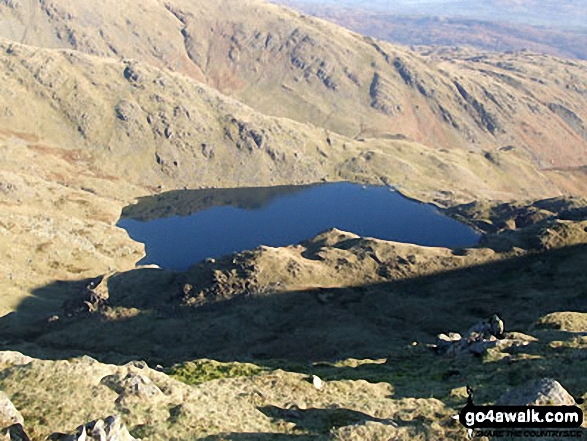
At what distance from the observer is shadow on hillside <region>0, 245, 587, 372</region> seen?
10546 centimetres

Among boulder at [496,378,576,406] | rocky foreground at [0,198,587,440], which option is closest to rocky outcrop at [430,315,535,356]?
rocky foreground at [0,198,587,440]

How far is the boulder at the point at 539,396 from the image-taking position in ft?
124

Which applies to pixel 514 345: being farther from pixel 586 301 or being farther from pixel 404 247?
pixel 404 247

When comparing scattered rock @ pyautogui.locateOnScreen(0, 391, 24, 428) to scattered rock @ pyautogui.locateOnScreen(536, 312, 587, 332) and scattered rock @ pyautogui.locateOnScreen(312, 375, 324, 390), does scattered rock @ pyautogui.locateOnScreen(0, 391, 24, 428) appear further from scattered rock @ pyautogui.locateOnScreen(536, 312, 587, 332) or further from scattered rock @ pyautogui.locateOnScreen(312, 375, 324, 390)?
scattered rock @ pyautogui.locateOnScreen(536, 312, 587, 332)

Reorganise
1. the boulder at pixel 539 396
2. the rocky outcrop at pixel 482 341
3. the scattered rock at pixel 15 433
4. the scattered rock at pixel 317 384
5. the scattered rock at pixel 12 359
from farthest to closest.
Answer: the rocky outcrop at pixel 482 341, the scattered rock at pixel 317 384, the scattered rock at pixel 12 359, the boulder at pixel 539 396, the scattered rock at pixel 15 433

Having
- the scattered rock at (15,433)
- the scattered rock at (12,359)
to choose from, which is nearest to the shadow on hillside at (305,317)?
the scattered rock at (12,359)

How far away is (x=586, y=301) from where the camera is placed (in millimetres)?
114750

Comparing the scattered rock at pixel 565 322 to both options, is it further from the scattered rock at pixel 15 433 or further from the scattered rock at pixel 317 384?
the scattered rock at pixel 15 433

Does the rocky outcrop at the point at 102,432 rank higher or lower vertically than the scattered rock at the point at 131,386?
higher

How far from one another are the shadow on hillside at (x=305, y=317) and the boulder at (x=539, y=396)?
163 feet

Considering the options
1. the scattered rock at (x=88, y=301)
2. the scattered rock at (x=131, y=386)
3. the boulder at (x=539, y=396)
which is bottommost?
the scattered rock at (x=88, y=301)

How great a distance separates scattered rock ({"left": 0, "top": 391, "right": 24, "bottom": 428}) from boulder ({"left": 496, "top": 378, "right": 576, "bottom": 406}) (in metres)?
34.0

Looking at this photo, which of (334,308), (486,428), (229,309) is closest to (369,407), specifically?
(486,428)

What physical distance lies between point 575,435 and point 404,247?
391 feet
